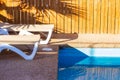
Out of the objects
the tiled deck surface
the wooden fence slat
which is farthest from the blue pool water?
the wooden fence slat

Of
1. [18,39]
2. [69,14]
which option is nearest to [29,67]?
[18,39]

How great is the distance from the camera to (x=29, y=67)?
6648 millimetres

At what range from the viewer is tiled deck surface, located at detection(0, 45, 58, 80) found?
6024 mm

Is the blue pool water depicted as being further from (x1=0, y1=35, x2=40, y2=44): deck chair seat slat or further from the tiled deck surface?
(x1=0, y1=35, x2=40, y2=44): deck chair seat slat

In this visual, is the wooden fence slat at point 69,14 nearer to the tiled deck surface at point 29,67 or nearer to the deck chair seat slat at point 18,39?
the tiled deck surface at point 29,67

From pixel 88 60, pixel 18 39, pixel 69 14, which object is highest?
pixel 69 14

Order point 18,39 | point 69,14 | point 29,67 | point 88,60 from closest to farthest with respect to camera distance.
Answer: point 29,67 < point 18,39 < point 88,60 < point 69,14

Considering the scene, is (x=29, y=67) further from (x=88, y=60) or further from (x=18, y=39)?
(x=88, y=60)

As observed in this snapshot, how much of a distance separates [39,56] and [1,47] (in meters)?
0.91

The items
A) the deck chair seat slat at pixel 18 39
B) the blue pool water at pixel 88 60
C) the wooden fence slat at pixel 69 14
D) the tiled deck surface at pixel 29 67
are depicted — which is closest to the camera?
the tiled deck surface at pixel 29 67

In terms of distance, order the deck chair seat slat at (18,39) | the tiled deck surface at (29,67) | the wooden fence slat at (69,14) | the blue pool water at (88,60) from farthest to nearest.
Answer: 1. the wooden fence slat at (69,14)
2. the blue pool water at (88,60)
3. the deck chair seat slat at (18,39)
4. the tiled deck surface at (29,67)

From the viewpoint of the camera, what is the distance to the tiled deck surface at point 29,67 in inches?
237

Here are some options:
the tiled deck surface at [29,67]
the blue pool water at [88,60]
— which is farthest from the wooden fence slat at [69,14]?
the tiled deck surface at [29,67]

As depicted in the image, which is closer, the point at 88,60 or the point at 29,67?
the point at 29,67
